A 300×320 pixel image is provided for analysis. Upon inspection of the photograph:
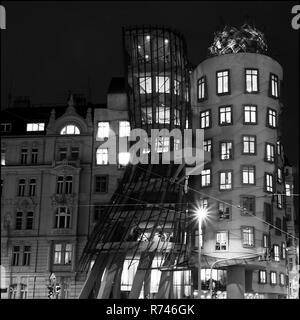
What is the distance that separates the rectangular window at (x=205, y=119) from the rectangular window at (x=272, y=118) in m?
6.01

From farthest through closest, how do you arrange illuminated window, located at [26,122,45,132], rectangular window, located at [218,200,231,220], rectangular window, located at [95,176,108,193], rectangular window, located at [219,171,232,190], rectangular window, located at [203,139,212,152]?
illuminated window, located at [26,122,45,132] → rectangular window, located at [95,176,108,193] → rectangular window, located at [203,139,212,152] → rectangular window, located at [219,171,232,190] → rectangular window, located at [218,200,231,220]

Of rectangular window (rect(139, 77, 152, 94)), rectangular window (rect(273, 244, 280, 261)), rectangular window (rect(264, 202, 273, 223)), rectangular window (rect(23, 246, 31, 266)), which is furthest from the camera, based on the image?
rectangular window (rect(23, 246, 31, 266))

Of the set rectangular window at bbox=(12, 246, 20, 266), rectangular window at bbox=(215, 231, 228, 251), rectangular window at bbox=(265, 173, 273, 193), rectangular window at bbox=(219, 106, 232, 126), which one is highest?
rectangular window at bbox=(219, 106, 232, 126)

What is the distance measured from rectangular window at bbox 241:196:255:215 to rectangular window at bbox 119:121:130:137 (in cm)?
1869

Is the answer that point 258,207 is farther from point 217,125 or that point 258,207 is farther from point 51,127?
point 51,127

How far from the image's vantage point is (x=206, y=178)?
65.4 meters

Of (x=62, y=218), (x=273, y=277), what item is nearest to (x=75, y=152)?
(x=62, y=218)

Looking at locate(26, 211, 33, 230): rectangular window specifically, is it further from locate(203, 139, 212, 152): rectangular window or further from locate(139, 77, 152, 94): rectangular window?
locate(203, 139, 212, 152): rectangular window

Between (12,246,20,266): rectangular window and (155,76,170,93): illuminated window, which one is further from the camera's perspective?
A: (12,246,20,266): rectangular window

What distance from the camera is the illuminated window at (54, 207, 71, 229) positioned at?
241ft

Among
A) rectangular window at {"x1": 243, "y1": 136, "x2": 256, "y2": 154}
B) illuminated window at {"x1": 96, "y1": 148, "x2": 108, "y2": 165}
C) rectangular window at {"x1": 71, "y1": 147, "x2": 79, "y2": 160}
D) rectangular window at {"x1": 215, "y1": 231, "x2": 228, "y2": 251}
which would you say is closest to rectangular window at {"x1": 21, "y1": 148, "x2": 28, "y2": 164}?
rectangular window at {"x1": 71, "y1": 147, "x2": 79, "y2": 160}

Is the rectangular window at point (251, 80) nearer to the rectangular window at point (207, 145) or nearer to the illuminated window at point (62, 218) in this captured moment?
the rectangular window at point (207, 145)

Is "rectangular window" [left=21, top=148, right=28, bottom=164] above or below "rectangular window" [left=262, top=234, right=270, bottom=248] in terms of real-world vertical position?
above

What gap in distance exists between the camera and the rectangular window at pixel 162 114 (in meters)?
71.3
